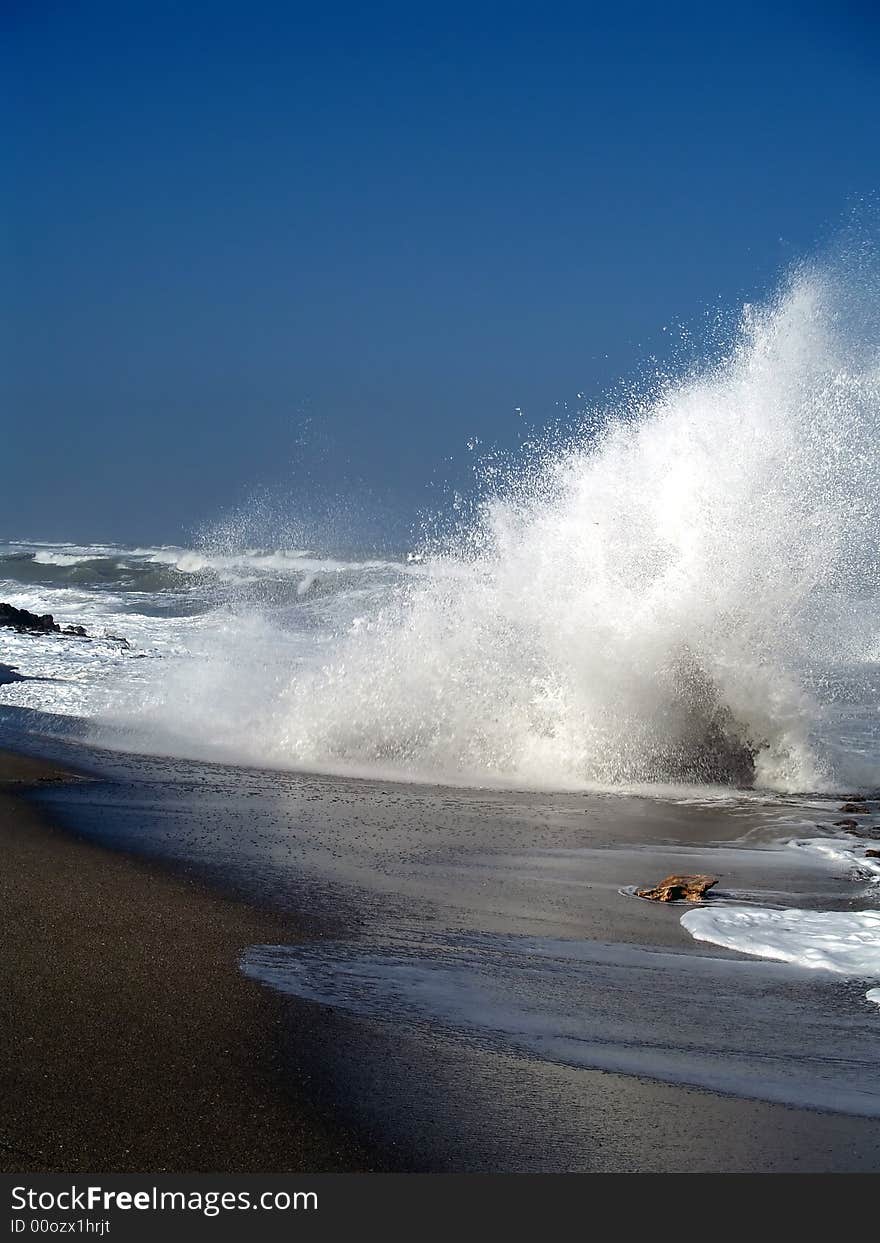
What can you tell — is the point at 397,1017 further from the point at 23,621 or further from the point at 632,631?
the point at 23,621

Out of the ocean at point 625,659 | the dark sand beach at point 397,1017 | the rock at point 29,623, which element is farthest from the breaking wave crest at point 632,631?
the rock at point 29,623

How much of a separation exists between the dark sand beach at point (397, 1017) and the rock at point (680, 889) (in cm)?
14

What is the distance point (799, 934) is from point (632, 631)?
4.94 meters

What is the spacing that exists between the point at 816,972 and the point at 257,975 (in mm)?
1991

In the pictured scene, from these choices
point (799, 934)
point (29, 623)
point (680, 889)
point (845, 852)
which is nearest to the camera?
point (799, 934)

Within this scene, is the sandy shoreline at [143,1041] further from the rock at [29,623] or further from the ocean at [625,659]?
the rock at [29,623]

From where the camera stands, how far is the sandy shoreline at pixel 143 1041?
259 centimetres

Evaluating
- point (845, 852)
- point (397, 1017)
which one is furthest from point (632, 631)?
point (397, 1017)

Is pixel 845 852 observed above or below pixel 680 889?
above

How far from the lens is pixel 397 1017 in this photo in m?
3.56

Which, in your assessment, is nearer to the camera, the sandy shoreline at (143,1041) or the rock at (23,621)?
the sandy shoreline at (143,1041)

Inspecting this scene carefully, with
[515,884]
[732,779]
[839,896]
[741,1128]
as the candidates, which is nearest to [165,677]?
[732,779]

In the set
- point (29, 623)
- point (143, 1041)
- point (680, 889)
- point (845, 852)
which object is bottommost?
point (143, 1041)

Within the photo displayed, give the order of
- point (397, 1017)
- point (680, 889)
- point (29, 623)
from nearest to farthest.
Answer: point (397, 1017), point (680, 889), point (29, 623)
